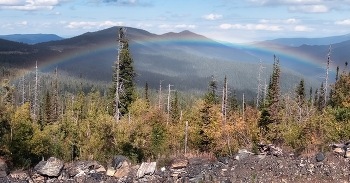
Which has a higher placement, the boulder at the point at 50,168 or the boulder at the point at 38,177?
the boulder at the point at 50,168

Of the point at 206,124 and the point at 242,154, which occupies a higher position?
the point at 242,154

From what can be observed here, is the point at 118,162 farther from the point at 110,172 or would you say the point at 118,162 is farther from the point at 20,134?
the point at 20,134

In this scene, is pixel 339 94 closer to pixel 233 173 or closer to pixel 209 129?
pixel 209 129

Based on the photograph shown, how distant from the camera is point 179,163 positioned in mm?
20312

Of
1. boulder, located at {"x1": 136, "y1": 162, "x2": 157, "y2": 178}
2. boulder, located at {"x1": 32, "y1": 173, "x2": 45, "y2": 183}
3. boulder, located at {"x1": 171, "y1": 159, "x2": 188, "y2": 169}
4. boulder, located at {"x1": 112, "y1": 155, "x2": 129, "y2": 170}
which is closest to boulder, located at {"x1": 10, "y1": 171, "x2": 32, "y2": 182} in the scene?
boulder, located at {"x1": 32, "y1": 173, "x2": 45, "y2": 183}

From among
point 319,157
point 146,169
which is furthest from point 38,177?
point 319,157

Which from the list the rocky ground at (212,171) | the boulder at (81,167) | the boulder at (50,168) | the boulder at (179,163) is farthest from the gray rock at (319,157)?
the boulder at (50,168)

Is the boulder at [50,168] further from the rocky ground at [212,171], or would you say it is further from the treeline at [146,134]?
the treeline at [146,134]

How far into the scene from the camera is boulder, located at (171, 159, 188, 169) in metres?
20.2

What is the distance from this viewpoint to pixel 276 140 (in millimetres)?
35688

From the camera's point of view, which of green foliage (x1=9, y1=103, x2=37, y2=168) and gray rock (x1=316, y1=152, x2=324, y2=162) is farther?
green foliage (x1=9, y1=103, x2=37, y2=168)

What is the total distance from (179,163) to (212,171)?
228 centimetres

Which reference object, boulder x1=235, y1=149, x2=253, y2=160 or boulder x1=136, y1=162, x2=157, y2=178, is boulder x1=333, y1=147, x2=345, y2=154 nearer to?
boulder x1=235, y1=149, x2=253, y2=160

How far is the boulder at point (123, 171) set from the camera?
19469mm
